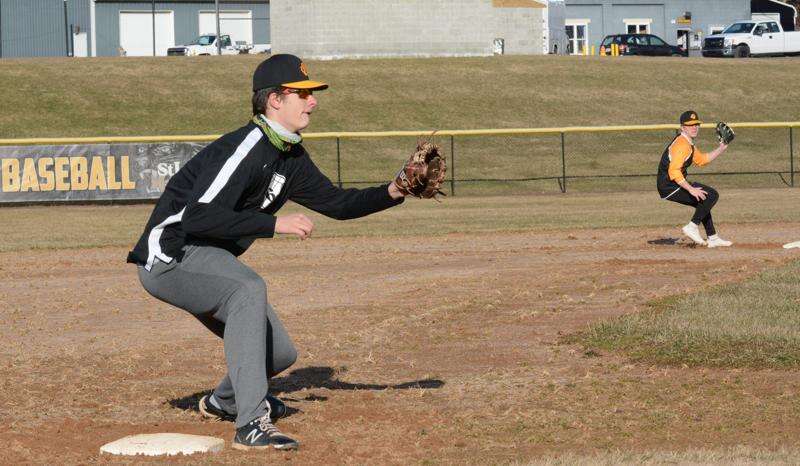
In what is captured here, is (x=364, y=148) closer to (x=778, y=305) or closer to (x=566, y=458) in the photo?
(x=778, y=305)

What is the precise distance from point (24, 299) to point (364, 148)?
2326cm

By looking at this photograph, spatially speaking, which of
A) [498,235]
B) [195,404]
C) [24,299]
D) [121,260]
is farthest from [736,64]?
[195,404]

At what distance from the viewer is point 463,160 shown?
112 ft

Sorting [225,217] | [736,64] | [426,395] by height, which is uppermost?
[736,64]

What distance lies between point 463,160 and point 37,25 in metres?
40.3

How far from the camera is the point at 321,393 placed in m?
7.54

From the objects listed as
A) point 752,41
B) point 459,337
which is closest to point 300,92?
point 459,337

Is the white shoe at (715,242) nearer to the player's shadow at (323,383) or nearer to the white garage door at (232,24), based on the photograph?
the player's shadow at (323,383)

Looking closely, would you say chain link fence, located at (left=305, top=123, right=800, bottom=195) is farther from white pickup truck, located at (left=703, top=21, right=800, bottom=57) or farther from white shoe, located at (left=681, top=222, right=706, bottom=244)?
white pickup truck, located at (left=703, top=21, right=800, bottom=57)

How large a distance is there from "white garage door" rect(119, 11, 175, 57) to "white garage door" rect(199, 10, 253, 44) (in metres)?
2.01

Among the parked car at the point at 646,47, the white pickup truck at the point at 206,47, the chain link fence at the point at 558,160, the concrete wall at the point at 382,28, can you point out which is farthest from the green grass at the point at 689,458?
the white pickup truck at the point at 206,47

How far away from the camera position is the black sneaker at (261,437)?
588 centimetres

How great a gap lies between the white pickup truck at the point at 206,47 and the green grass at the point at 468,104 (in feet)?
44.0

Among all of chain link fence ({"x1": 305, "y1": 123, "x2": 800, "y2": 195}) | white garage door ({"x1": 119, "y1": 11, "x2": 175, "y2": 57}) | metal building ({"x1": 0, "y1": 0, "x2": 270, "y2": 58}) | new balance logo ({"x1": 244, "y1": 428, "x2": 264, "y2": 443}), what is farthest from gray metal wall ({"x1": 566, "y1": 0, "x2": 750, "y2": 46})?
new balance logo ({"x1": 244, "y1": 428, "x2": 264, "y2": 443})
